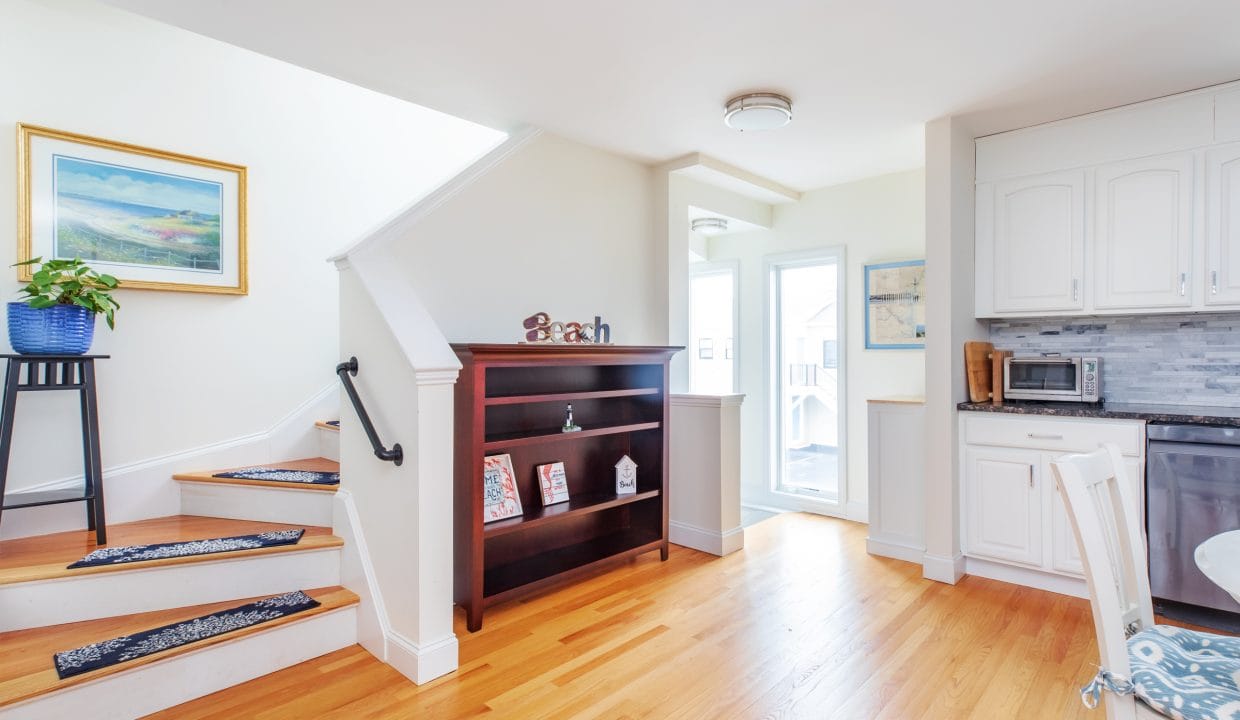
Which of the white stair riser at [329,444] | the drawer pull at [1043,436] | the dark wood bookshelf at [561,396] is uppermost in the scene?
the dark wood bookshelf at [561,396]

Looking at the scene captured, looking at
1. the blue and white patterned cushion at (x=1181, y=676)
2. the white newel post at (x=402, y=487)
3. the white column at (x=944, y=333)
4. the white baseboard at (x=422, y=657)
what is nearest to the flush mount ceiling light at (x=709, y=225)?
the white column at (x=944, y=333)

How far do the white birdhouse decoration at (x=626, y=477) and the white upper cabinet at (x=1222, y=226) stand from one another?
2.94m

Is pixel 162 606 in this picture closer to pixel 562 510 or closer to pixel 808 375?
pixel 562 510

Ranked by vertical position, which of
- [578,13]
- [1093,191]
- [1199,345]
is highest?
[578,13]

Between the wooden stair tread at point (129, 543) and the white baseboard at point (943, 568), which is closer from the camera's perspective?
the wooden stair tread at point (129, 543)

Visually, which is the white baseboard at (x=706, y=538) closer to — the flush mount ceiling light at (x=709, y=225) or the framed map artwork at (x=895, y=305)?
the framed map artwork at (x=895, y=305)

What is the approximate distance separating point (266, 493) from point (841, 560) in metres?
3.13

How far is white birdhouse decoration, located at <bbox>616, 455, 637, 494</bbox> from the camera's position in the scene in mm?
3576

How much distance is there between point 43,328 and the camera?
97.2 inches

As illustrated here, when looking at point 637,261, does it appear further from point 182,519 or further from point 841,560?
point 182,519

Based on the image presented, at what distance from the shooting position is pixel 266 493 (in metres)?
2.93

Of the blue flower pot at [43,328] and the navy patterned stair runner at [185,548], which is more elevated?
the blue flower pot at [43,328]

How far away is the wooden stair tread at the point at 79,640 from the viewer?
6.06 ft

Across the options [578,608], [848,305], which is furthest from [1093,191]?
[578,608]
